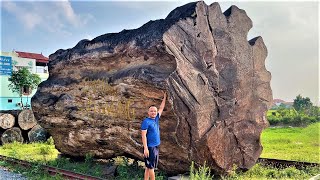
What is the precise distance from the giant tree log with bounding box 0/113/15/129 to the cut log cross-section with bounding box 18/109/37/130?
0.30 m

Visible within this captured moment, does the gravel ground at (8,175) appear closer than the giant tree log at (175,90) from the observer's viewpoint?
No

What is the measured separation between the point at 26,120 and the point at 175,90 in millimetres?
10744

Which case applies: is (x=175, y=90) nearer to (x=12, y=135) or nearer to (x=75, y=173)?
(x=75, y=173)

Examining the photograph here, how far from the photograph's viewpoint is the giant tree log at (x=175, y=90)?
6.27 m

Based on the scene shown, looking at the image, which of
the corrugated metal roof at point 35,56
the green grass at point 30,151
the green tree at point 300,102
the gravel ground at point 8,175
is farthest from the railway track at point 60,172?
the corrugated metal roof at point 35,56

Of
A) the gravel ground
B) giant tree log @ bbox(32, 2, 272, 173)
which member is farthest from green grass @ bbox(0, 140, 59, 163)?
giant tree log @ bbox(32, 2, 272, 173)

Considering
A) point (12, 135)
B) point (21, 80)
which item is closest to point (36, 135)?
point (12, 135)

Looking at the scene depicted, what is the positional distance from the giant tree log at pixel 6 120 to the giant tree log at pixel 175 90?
6.31 meters

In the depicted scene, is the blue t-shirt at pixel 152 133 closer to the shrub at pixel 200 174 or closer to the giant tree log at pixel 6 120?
the shrub at pixel 200 174

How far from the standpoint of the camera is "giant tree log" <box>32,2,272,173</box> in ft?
20.6

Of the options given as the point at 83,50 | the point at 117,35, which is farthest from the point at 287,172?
the point at 83,50

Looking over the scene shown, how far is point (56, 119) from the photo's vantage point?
8734 millimetres

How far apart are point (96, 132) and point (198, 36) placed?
3038 millimetres

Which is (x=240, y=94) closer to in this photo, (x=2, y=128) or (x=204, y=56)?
(x=204, y=56)
